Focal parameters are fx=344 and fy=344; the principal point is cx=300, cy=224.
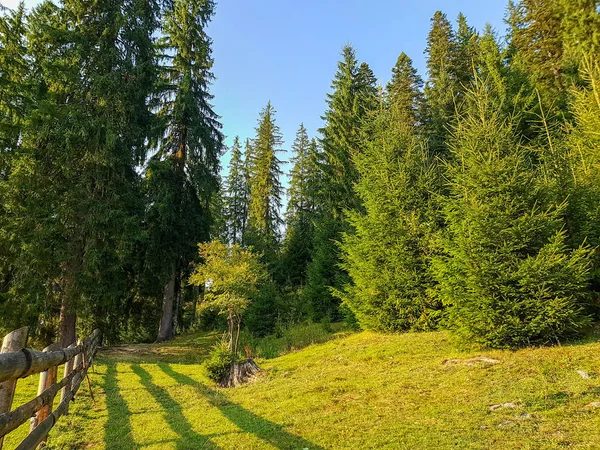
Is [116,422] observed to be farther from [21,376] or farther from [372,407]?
[372,407]

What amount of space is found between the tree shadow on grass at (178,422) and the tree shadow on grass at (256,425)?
30.7 inches

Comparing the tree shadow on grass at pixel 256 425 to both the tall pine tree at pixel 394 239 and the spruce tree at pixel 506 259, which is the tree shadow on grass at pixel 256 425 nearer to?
the spruce tree at pixel 506 259

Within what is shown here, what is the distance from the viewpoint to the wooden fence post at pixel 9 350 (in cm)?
352

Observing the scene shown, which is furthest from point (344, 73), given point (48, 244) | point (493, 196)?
point (48, 244)

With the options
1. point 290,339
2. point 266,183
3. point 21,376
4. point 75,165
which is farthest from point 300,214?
point 21,376

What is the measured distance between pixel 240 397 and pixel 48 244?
A: 11.3 m

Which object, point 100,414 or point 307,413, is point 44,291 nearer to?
point 100,414

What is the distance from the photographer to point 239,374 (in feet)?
35.9

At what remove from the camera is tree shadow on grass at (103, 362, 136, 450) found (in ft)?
19.8

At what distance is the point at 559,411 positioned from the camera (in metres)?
5.62

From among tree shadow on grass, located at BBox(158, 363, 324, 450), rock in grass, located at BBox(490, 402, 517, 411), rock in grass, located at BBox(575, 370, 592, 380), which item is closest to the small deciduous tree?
tree shadow on grass, located at BBox(158, 363, 324, 450)

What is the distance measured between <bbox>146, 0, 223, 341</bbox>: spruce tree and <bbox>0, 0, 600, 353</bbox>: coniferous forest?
0.40 ft

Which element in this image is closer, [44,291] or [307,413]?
[307,413]

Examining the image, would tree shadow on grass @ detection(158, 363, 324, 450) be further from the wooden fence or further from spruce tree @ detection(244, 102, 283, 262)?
spruce tree @ detection(244, 102, 283, 262)
